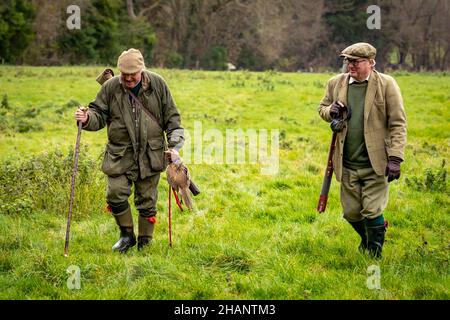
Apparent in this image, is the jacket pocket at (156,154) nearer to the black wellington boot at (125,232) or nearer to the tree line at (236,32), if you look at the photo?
the black wellington boot at (125,232)

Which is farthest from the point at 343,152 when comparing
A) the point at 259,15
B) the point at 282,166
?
the point at 259,15

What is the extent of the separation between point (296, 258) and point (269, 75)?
25472 mm

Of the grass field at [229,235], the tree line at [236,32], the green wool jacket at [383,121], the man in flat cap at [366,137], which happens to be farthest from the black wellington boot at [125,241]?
the tree line at [236,32]

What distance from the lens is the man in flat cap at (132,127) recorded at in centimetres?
611

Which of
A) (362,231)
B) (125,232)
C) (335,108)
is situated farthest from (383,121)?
(125,232)

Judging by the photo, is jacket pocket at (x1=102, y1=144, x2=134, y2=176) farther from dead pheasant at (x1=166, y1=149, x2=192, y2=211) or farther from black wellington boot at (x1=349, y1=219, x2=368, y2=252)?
black wellington boot at (x1=349, y1=219, x2=368, y2=252)

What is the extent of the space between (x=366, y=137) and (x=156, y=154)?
238cm

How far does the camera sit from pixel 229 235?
22.8 feet

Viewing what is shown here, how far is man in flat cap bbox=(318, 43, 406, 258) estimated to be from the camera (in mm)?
5719

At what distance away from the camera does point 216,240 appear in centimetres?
674

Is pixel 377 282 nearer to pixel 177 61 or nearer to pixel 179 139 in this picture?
pixel 179 139

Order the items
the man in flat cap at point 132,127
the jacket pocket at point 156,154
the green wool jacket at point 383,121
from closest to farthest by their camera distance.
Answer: the green wool jacket at point 383,121 → the man in flat cap at point 132,127 → the jacket pocket at point 156,154

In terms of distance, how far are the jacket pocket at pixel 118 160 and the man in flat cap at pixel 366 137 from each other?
228 cm

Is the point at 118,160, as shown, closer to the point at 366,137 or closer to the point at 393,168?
the point at 366,137
